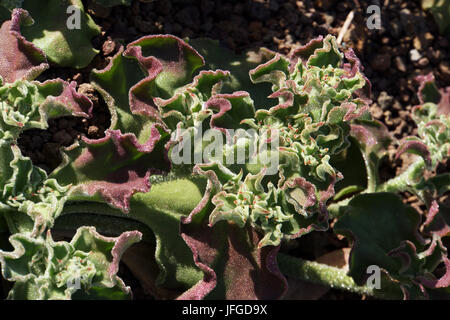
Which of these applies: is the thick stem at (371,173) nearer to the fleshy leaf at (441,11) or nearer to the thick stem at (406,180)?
the thick stem at (406,180)

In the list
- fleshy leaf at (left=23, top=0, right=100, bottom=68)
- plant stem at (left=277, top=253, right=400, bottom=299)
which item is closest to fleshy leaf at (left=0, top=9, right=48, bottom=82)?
fleshy leaf at (left=23, top=0, right=100, bottom=68)

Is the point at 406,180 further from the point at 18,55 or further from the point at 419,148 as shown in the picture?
the point at 18,55

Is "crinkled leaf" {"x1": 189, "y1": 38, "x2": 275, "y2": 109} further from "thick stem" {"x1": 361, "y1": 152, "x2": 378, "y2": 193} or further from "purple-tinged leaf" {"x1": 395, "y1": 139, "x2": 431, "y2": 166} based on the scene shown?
"purple-tinged leaf" {"x1": 395, "y1": 139, "x2": 431, "y2": 166}

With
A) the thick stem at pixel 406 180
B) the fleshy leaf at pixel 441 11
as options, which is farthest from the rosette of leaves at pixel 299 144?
the fleshy leaf at pixel 441 11

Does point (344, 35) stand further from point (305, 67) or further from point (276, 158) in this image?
point (276, 158)

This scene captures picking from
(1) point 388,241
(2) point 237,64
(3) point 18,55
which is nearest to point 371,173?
(1) point 388,241

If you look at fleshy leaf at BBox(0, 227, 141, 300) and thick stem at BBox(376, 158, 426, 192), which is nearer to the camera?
fleshy leaf at BBox(0, 227, 141, 300)

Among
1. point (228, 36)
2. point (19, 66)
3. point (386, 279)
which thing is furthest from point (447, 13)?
point (19, 66)
